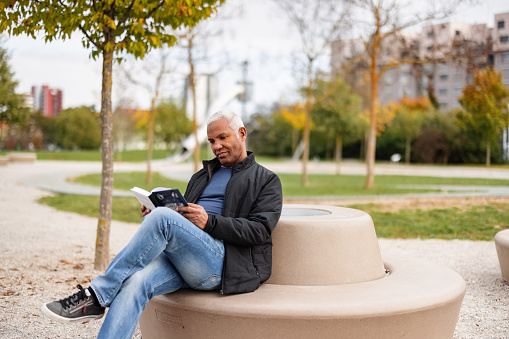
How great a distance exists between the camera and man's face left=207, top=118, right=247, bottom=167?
3291 mm

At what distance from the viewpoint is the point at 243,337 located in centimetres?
288

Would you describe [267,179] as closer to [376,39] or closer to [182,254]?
[182,254]

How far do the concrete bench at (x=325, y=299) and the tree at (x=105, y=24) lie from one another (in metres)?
2.86

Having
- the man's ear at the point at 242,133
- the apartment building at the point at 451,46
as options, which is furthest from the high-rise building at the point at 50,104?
the man's ear at the point at 242,133

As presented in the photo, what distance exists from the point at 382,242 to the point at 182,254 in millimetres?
6374

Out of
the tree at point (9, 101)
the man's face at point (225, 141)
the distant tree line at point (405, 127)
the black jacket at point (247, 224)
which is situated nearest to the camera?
the black jacket at point (247, 224)

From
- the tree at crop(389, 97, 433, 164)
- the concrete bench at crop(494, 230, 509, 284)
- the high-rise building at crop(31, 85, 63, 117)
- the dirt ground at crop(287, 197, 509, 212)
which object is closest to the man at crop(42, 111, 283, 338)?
the concrete bench at crop(494, 230, 509, 284)

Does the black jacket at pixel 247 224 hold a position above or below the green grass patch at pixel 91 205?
above

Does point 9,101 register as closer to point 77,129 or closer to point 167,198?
point 167,198

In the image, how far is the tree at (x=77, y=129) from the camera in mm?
54344

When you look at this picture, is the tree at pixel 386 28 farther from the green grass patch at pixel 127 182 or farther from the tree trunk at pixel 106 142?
the tree trunk at pixel 106 142

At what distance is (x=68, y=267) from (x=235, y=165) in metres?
3.99

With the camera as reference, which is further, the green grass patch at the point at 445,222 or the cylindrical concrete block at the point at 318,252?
the green grass patch at the point at 445,222

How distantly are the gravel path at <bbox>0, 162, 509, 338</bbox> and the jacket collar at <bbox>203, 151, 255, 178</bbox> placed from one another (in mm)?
1609
